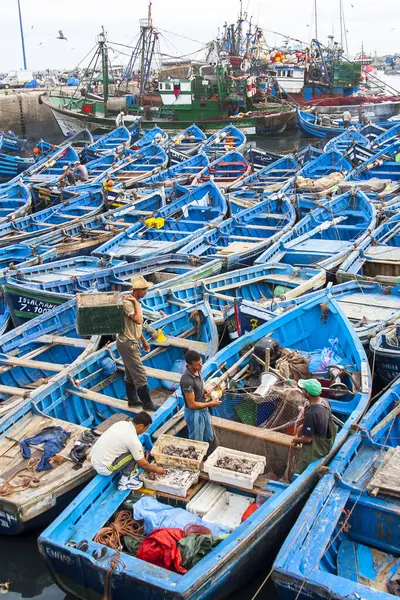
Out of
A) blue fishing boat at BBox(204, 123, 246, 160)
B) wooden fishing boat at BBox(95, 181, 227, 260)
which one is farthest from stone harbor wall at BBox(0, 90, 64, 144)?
wooden fishing boat at BBox(95, 181, 227, 260)

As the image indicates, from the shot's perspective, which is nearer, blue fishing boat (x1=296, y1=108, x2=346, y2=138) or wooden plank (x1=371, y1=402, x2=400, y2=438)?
wooden plank (x1=371, y1=402, x2=400, y2=438)

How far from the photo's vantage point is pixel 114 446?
6941 millimetres

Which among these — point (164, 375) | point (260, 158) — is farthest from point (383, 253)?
point (260, 158)

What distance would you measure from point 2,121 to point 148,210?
37.3 meters

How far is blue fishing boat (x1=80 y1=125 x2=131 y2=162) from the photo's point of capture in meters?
28.6

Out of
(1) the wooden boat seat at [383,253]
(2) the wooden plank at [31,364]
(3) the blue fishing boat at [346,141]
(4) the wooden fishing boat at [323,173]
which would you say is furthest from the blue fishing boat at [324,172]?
(2) the wooden plank at [31,364]

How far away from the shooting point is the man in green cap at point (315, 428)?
6.68m

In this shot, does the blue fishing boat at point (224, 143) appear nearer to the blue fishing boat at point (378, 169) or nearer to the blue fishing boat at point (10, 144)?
the blue fishing boat at point (378, 169)

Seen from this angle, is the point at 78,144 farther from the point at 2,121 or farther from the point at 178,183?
the point at 2,121

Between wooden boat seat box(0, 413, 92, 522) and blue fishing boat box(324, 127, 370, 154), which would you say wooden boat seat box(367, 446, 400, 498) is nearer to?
wooden boat seat box(0, 413, 92, 522)

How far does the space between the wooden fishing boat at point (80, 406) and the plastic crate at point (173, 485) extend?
0.83m

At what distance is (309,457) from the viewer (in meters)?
7.02

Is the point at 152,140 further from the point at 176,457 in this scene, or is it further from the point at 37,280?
the point at 176,457

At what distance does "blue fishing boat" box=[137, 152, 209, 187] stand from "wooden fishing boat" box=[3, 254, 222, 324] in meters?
7.19
